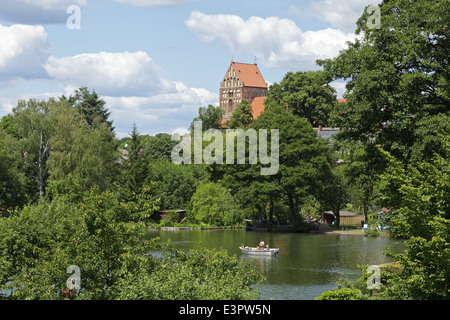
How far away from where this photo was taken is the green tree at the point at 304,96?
98188 millimetres

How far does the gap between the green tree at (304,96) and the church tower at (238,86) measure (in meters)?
48.1

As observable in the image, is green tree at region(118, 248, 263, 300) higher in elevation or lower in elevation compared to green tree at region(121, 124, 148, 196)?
lower

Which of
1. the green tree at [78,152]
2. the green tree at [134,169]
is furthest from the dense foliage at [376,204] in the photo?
the green tree at [134,169]

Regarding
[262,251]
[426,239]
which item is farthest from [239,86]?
[426,239]

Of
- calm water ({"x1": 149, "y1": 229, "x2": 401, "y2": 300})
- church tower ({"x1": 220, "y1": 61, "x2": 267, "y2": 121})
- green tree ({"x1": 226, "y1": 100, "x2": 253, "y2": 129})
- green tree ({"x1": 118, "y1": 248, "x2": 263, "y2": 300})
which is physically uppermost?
church tower ({"x1": 220, "y1": 61, "x2": 267, "y2": 121})

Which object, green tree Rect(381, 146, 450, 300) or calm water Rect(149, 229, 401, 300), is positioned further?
calm water Rect(149, 229, 401, 300)

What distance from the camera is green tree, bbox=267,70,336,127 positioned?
3866 inches

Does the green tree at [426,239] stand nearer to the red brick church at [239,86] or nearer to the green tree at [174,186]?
the green tree at [174,186]

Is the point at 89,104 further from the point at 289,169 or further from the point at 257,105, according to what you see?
the point at 257,105

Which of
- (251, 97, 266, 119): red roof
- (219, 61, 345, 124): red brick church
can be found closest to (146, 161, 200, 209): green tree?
(251, 97, 266, 119): red roof

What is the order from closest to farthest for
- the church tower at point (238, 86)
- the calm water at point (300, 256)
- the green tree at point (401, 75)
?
the green tree at point (401, 75) < the calm water at point (300, 256) < the church tower at point (238, 86)

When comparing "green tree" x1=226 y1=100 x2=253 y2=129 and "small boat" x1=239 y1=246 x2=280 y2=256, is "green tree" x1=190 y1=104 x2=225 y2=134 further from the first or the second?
"small boat" x1=239 y1=246 x2=280 y2=256

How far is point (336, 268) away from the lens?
38.6 meters
